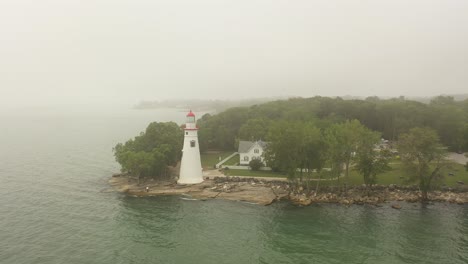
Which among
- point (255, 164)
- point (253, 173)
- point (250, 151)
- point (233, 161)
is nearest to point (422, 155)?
point (253, 173)

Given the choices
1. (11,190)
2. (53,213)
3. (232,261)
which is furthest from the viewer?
(11,190)

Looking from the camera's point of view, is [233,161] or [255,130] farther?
[255,130]

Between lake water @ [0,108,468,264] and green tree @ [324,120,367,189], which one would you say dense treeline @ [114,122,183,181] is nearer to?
lake water @ [0,108,468,264]

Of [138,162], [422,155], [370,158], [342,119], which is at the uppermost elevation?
[342,119]

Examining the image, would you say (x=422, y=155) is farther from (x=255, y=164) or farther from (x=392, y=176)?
(x=255, y=164)

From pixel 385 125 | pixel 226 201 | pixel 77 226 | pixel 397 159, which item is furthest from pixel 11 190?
pixel 385 125

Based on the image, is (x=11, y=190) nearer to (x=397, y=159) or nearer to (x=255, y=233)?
(x=255, y=233)

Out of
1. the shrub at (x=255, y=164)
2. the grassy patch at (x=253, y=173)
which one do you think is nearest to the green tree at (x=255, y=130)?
the shrub at (x=255, y=164)
